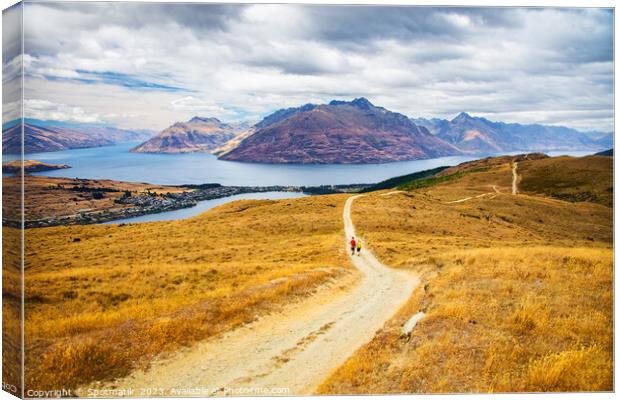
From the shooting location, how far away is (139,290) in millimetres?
13156

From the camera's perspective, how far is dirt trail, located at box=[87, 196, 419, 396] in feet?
24.6

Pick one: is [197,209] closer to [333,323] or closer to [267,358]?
[333,323]

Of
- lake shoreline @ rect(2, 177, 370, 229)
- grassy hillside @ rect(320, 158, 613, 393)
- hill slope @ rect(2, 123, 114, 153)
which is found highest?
hill slope @ rect(2, 123, 114, 153)

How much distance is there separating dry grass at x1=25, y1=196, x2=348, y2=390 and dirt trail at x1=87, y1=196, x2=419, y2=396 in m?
0.44

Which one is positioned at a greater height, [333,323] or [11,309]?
[11,309]

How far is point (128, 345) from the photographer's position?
7.71 m

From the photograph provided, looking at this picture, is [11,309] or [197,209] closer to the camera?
[11,309]

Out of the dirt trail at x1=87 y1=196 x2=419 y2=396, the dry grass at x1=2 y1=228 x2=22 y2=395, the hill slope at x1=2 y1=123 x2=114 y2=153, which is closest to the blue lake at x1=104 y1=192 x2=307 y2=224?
the hill slope at x1=2 y1=123 x2=114 y2=153

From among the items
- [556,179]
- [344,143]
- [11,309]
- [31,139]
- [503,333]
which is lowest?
[503,333]

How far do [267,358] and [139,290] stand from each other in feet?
25.1

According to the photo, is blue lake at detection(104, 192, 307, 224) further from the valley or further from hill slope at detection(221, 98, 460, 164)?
hill slope at detection(221, 98, 460, 164)

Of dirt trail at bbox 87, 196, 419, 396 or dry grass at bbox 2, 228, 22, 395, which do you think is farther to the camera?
dry grass at bbox 2, 228, 22, 395

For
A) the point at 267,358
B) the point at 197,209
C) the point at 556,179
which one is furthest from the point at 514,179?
the point at 267,358

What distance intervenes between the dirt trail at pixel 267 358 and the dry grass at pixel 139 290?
438 mm
